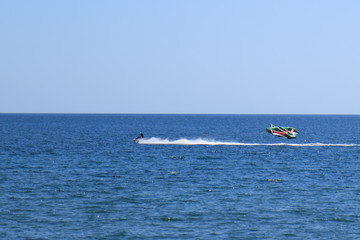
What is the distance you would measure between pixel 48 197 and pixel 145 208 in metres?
10.3

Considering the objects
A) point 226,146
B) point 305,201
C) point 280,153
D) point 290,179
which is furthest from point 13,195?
point 226,146

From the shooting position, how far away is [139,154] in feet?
288

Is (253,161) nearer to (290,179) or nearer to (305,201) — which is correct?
(290,179)

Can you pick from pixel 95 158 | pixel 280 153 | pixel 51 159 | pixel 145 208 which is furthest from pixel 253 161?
pixel 145 208

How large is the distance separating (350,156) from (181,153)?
3061cm

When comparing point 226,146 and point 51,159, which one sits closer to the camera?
point 51,159

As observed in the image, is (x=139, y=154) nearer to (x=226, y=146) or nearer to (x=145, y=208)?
(x=226, y=146)

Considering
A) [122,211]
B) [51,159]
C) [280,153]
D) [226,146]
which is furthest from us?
[226,146]

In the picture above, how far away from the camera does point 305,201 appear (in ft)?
148

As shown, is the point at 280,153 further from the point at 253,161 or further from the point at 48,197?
the point at 48,197

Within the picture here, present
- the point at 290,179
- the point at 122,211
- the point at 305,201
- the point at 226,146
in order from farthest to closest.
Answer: the point at 226,146, the point at 290,179, the point at 305,201, the point at 122,211

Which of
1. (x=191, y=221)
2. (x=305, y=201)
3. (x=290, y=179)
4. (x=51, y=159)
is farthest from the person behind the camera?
(x=51, y=159)

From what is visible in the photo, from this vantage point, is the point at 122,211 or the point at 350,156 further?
the point at 350,156

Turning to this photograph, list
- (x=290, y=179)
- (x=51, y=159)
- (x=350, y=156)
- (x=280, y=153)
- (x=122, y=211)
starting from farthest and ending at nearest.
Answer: (x=280, y=153)
(x=350, y=156)
(x=51, y=159)
(x=290, y=179)
(x=122, y=211)
